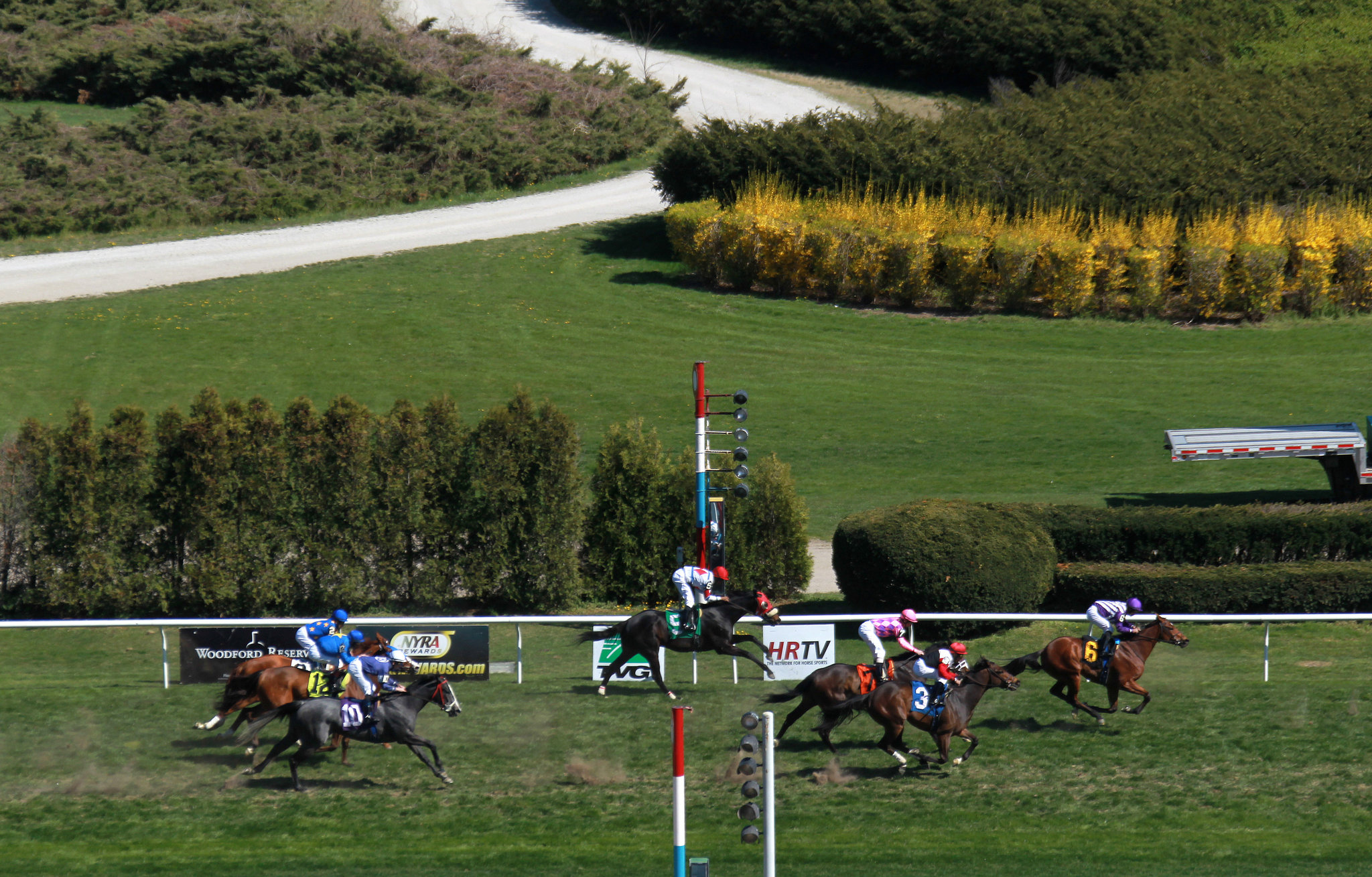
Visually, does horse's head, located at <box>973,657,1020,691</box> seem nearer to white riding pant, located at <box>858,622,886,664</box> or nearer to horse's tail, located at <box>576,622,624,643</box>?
white riding pant, located at <box>858,622,886,664</box>

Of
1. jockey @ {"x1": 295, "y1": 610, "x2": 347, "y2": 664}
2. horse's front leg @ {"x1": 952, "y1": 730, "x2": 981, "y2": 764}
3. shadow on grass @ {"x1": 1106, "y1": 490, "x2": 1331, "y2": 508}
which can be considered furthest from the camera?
shadow on grass @ {"x1": 1106, "y1": 490, "x2": 1331, "y2": 508}

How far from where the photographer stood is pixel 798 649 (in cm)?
1436

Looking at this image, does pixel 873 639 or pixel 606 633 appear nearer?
pixel 873 639

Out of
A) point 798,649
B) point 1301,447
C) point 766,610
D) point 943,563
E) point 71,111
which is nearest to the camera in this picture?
point 766,610

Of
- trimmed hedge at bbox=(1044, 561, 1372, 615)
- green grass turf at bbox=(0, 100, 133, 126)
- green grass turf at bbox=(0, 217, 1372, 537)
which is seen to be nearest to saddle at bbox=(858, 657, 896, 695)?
trimmed hedge at bbox=(1044, 561, 1372, 615)

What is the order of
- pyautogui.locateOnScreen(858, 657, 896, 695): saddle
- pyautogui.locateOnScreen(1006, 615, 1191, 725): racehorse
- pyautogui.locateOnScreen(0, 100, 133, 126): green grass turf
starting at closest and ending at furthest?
pyautogui.locateOnScreen(858, 657, 896, 695): saddle → pyautogui.locateOnScreen(1006, 615, 1191, 725): racehorse → pyautogui.locateOnScreen(0, 100, 133, 126): green grass turf

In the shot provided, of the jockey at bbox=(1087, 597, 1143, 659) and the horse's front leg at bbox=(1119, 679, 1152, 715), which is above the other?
the jockey at bbox=(1087, 597, 1143, 659)

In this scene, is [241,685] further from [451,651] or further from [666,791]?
[666,791]

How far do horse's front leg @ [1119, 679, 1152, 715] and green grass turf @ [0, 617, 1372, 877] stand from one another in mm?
156

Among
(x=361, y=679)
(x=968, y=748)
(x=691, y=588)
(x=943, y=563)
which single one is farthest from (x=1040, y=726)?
(x=361, y=679)

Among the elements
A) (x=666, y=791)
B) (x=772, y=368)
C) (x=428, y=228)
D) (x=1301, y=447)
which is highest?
(x=428, y=228)

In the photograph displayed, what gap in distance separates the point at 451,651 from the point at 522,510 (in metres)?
3.96

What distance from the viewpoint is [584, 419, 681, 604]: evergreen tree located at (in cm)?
1808

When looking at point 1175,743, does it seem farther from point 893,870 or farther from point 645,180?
point 645,180
